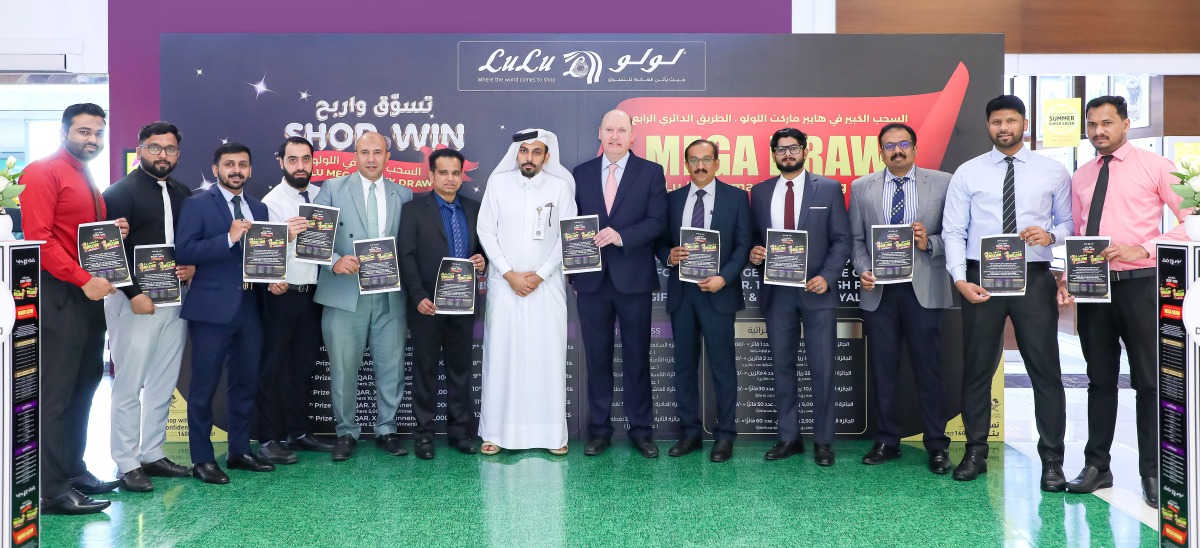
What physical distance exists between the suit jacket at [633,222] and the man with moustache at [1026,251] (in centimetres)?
159

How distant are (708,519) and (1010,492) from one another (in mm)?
1625

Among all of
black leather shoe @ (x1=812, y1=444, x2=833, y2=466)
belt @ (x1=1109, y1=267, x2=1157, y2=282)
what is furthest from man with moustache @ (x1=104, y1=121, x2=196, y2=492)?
belt @ (x1=1109, y1=267, x2=1157, y2=282)

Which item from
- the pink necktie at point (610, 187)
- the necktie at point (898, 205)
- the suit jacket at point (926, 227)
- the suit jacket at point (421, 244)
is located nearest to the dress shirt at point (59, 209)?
the suit jacket at point (421, 244)

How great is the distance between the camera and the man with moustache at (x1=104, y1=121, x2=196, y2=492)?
434 centimetres

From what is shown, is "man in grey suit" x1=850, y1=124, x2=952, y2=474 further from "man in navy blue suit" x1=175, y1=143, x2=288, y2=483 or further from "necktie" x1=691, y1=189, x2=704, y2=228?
"man in navy blue suit" x1=175, y1=143, x2=288, y2=483

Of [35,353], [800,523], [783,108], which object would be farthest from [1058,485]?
[35,353]

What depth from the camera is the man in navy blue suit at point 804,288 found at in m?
4.95

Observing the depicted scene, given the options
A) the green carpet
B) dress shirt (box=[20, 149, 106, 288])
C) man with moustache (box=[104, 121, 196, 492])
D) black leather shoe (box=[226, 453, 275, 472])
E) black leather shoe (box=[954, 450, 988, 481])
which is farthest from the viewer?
black leather shoe (box=[226, 453, 275, 472])

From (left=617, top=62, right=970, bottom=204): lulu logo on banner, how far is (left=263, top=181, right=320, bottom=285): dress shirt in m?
2.05

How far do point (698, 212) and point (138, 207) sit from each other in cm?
296

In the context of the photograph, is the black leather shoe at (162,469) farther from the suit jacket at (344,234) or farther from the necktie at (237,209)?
the necktie at (237,209)

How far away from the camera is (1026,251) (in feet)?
14.2

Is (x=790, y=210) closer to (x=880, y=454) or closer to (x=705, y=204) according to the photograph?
(x=705, y=204)

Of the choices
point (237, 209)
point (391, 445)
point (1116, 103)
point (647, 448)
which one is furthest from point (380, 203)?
point (1116, 103)
